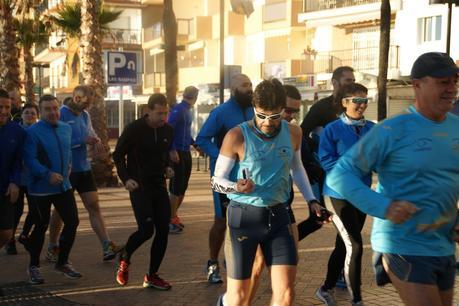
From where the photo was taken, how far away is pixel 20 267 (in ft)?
25.3

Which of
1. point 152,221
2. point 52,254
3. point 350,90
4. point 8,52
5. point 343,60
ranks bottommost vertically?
point 52,254

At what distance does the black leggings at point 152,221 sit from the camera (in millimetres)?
6543

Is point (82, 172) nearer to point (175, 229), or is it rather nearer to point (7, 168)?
point (7, 168)

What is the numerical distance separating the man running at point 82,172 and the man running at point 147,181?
1154mm

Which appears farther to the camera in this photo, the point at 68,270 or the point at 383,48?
the point at 383,48

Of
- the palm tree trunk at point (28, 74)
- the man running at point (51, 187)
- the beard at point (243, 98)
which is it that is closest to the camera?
the beard at point (243, 98)

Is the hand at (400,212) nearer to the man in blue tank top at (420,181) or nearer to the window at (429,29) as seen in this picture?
the man in blue tank top at (420,181)

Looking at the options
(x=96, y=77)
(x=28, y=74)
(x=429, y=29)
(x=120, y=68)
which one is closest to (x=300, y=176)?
(x=120, y=68)

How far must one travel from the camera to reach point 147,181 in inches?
263

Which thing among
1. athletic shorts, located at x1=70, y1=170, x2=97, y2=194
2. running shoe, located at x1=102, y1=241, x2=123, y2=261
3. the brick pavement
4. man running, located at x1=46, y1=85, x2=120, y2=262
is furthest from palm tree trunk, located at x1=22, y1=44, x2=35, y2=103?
running shoe, located at x1=102, y1=241, x2=123, y2=261

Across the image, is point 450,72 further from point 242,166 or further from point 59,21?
point 59,21

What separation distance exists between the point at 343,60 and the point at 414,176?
31.4 m

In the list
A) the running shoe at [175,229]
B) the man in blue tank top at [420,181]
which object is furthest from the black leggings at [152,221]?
the man in blue tank top at [420,181]

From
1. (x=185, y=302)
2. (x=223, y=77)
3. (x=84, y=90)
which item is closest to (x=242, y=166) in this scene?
(x=185, y=302)
